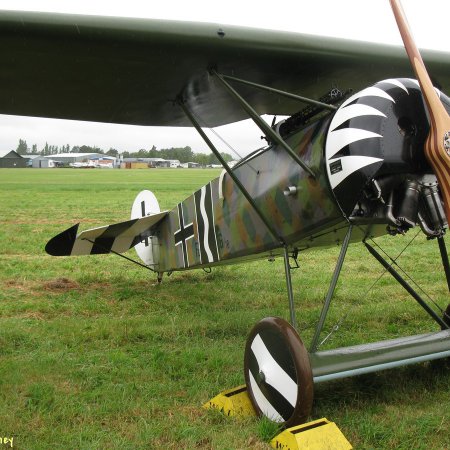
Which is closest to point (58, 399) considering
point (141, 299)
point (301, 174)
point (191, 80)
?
point (301, 174)

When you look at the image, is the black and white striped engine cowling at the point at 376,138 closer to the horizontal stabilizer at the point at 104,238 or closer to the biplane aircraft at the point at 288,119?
the biplane aircraft at the point at 288,119

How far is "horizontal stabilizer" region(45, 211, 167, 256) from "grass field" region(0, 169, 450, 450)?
59 centimetres

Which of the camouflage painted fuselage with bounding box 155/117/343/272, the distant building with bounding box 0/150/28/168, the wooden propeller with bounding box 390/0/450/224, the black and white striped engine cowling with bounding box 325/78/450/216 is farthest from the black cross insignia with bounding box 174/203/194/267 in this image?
the distant building with bounding box 0/150/28/168

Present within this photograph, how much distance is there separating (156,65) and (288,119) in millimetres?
1172

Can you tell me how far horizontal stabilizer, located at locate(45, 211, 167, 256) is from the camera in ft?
22.7

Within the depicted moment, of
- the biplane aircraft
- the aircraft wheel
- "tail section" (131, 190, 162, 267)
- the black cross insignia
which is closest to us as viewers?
the aircraft wheel

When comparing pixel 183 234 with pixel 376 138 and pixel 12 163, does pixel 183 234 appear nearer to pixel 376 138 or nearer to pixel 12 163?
pixel 376 138

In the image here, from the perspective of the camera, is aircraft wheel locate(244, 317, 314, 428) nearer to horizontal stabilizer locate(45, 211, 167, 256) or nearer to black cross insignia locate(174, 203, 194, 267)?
black cross insignia locate(174, 203, 194, 267)

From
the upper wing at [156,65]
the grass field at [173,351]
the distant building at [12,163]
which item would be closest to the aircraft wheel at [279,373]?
the grass field at [173,351]

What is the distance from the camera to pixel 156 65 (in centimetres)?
424

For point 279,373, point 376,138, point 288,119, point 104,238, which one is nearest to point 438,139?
point 376,138

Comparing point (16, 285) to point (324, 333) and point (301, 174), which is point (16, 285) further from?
point (301, 174)

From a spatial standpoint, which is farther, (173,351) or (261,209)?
(173,351)

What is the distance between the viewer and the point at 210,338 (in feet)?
17.3
